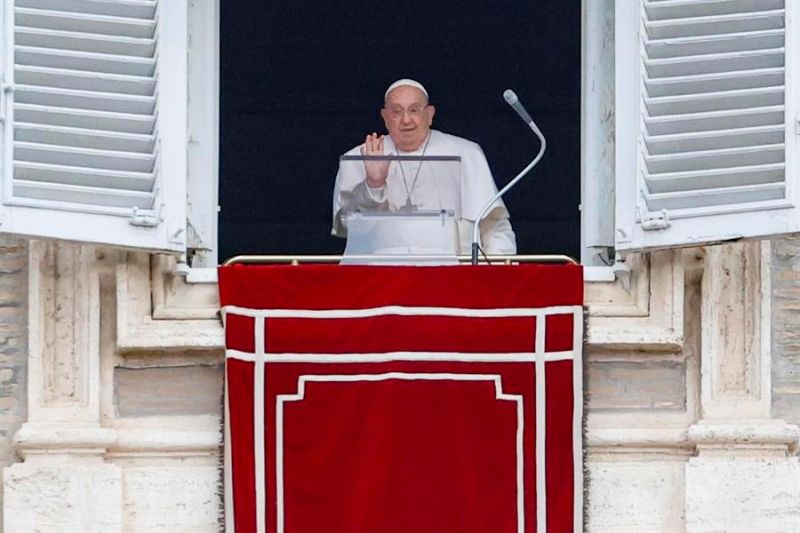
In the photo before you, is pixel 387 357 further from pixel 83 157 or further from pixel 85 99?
pixel 85 99

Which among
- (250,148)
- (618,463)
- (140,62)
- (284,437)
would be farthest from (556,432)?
(250,148)

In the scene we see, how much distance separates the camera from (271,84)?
1250cm

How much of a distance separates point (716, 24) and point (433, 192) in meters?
1.06

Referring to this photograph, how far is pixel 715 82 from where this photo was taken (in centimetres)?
929

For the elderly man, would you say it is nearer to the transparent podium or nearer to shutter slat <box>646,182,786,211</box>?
the transparent podium

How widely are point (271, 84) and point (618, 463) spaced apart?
3.72 metres

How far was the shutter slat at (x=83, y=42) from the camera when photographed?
30.2 feet

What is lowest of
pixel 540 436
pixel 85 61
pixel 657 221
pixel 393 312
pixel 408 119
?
pixel 540 436

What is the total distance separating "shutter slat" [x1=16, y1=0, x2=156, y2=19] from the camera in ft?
30.5

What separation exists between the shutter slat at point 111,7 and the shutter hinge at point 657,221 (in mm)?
1667

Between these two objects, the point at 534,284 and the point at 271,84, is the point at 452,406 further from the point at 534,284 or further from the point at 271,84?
the point at 271,84

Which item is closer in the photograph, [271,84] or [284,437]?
[284,437]

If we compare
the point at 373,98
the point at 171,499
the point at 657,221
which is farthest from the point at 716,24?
the point at 373,98

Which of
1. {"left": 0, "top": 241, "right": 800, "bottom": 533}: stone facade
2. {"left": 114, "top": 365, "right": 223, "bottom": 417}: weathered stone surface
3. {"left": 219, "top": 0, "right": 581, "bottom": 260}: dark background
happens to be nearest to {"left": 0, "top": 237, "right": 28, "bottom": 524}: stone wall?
{"left": 0, "top": 241, "right": 800, "bottom": 533}: stone facade
